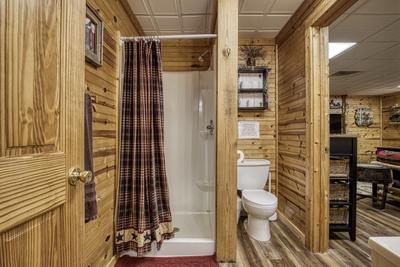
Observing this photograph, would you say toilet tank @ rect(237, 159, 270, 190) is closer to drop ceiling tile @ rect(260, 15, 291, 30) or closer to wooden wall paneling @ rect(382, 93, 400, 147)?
drop ceiling tile @ rect(260, 15, 291, 30)

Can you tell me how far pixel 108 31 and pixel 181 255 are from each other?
1.96 metres

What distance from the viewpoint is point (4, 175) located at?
1.74ft

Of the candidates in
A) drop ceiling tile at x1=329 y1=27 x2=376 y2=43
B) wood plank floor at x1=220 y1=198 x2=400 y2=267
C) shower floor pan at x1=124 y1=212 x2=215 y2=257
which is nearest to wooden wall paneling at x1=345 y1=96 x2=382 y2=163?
drop ceiling tile at x1=329 y1=27 x2=376 y2=43

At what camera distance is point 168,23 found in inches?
109

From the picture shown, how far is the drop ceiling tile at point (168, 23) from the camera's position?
104 inches

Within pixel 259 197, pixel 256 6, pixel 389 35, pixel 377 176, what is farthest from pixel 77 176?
pixel 377 176

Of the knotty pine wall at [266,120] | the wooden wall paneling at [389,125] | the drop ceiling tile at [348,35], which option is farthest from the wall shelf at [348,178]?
the wooden wall paneling at [389,125]

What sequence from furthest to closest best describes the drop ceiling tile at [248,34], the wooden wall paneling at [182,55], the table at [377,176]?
1. the table at [377,176]
2. the wooden wall paneling at [182,55]
3. the drop ceiling tile at [248,34]

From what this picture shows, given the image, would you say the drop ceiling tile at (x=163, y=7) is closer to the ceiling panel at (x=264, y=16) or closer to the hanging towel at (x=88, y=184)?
the ceiling panel at (x=264, y=16)

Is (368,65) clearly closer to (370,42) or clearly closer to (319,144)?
(370,42)

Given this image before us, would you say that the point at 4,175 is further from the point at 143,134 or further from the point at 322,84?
the point at 322,84

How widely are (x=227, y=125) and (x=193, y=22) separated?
1452 millimetres

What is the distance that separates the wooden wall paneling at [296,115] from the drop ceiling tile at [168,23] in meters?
1.30

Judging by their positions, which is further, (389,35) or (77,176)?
(389,35)
